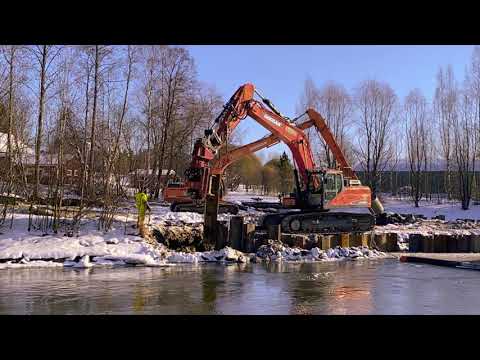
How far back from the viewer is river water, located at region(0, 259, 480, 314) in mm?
8977

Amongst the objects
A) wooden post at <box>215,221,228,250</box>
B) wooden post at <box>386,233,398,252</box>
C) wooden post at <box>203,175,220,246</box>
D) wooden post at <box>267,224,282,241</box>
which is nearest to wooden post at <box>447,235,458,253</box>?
wooden post at <box>386,233,398,252</box>

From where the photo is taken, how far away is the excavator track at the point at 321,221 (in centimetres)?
2012

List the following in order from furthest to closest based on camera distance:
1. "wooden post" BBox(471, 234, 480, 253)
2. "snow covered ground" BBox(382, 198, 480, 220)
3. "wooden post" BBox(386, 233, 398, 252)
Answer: "snow covered ground" BBox(382, 198, 480, 220)
"wooden post" BBox(471, 234, 480, 253)
"wooden post" BBox(386, 233, 398, 252)

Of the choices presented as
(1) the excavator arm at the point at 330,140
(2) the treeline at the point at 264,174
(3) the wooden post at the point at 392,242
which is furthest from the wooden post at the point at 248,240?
(2) the treeline at the point at 264,174

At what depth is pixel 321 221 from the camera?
20516 millimetres

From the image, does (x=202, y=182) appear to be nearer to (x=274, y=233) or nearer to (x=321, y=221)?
(x=274, y=233)

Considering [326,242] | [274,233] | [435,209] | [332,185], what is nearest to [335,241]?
[326,242]

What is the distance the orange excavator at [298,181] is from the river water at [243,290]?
5.02m

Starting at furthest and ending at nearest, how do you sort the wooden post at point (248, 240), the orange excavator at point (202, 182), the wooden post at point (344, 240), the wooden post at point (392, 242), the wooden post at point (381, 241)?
1. the orange excavator at point (202, 182)
2. the wooden post at point (392, 242)
3. the wooden post at point (381, 241)
4. the wooden post at point (344, 240)
5. the wooden post at point (248, 240)

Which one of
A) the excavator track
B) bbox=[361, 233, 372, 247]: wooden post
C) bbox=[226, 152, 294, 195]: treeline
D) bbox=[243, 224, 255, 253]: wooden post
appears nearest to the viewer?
bbox=[243, 224, 255, 253]: wooden post

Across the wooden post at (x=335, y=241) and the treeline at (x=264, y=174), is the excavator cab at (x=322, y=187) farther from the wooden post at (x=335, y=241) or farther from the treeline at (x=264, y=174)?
the treeline at (x=264, y=174)

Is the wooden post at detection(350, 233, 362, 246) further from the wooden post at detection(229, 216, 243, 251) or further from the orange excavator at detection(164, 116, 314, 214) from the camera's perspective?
the orange excavator at detection(164, 116, 314, 214)

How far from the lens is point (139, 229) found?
17656 mm

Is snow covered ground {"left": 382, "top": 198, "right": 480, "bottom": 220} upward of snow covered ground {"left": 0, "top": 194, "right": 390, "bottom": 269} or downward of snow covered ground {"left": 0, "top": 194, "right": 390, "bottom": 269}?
upward
